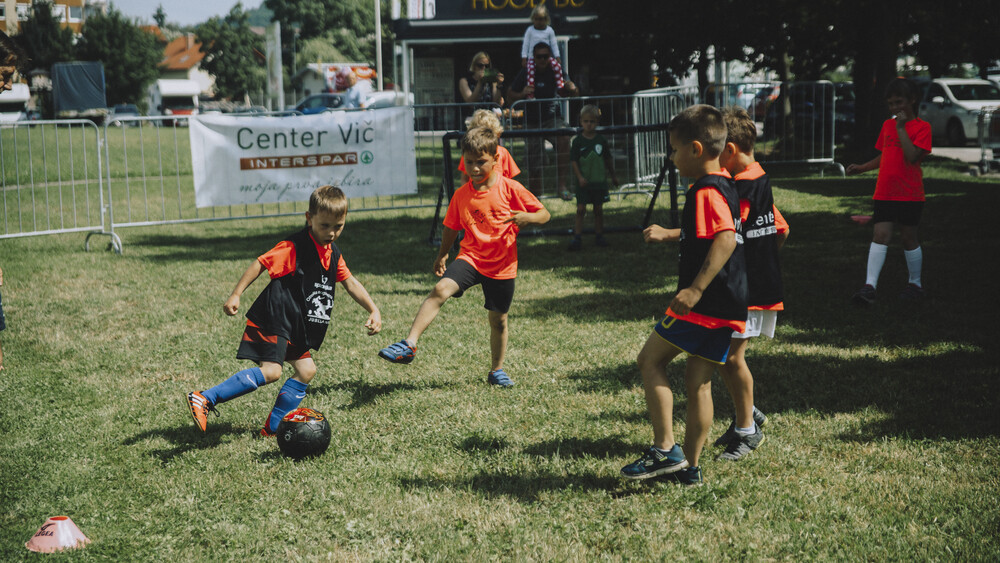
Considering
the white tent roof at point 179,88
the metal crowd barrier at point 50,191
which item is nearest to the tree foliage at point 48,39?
the metal crowd barrier at point 50,191

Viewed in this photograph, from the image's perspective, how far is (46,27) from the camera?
5894 cm

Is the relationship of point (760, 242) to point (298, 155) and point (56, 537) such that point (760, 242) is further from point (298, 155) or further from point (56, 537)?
point (298, 155)

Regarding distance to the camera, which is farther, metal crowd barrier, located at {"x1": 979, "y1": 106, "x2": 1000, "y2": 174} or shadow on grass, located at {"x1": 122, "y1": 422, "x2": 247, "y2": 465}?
metal crowd barrier, located at {"x1": 979, "y1": 106, "x2": 1000, "y2": 174}

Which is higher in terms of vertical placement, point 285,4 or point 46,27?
point 285,4

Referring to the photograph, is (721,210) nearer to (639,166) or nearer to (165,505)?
(165,505)

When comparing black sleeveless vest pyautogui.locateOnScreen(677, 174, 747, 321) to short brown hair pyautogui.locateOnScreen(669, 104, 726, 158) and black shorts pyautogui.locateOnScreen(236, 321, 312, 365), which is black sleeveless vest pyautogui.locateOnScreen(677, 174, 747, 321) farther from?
black shorts pyautogui.locateOnScreen(236, 321, 312, 365)

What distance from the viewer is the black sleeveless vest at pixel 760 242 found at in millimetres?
4285

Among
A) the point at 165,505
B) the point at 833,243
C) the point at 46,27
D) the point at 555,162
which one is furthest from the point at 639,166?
the point at 46,27

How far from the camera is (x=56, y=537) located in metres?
3.43

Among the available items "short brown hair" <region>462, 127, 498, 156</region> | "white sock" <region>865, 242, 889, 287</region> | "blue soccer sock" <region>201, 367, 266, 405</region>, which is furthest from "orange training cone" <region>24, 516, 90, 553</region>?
"white sock" <region>865, 242, 889, 287</region>

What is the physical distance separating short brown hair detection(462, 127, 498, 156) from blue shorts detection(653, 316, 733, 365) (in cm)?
199

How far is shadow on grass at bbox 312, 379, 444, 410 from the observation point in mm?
5402

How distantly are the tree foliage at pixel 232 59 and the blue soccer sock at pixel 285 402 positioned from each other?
3773 inches

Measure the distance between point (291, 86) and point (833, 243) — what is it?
90748 millimetres
